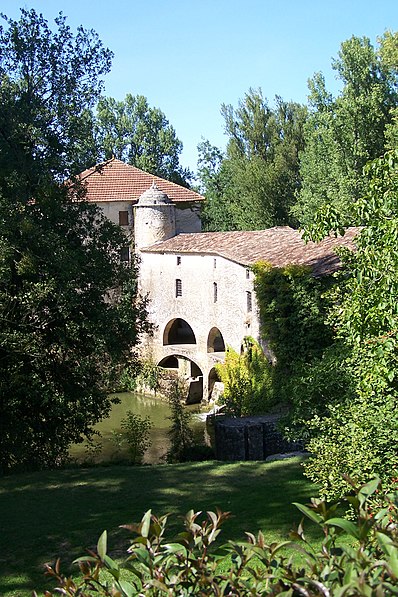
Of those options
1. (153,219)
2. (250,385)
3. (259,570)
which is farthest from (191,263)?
(259,570)

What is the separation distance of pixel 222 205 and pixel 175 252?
18.5 metres

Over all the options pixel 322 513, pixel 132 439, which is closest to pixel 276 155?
pixel 132 439

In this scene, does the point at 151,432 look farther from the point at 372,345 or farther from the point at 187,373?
the point at 372,345

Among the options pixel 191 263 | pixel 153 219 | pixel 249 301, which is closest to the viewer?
pixel 249 301

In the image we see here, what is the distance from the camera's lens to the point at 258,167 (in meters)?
47.7

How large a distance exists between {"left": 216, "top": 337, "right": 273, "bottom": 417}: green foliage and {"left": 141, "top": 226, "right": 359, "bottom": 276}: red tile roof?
3198 millimetres

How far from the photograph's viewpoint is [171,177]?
2260 inches

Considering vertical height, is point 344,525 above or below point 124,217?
below

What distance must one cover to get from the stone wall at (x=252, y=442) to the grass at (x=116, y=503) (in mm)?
3487

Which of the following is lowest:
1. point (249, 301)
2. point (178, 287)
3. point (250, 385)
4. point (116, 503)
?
point (116, 503)

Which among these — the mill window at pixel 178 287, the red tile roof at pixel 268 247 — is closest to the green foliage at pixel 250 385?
the red tile roof at pixel 268 247

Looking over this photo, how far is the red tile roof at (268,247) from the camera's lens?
22875 millimetres

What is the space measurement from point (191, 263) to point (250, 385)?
35.3 ft

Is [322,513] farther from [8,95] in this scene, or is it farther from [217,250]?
[217,250]
